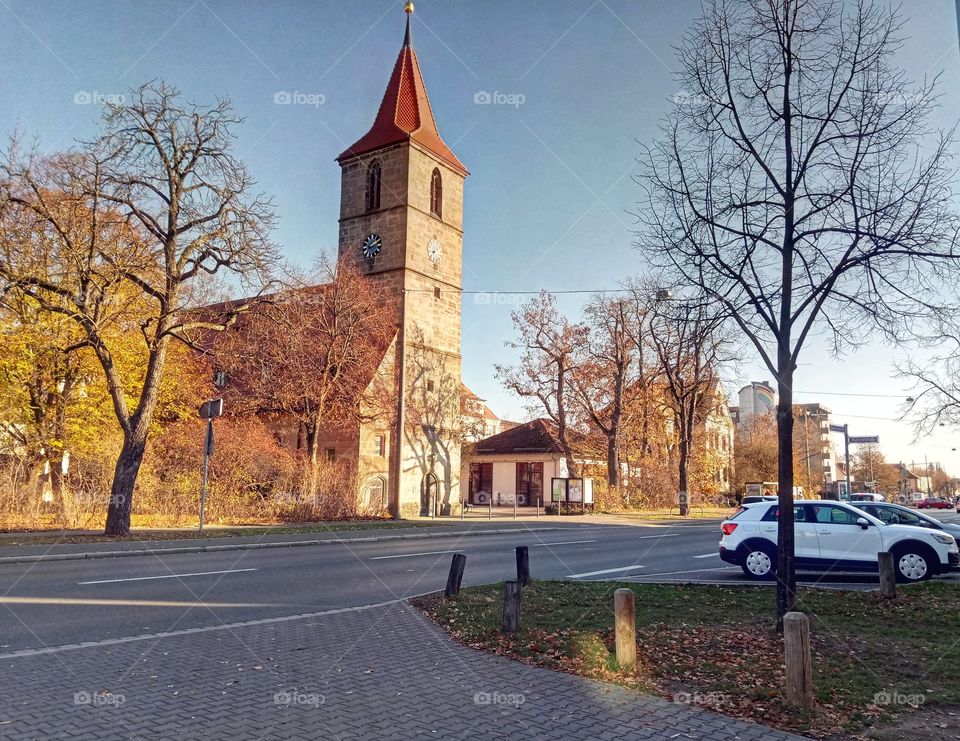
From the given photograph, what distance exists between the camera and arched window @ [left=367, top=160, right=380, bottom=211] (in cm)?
4334

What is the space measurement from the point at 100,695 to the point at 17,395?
22.3m

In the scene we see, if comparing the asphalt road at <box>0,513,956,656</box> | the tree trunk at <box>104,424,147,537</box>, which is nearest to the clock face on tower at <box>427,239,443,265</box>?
the asphalt road at <box>0,513,956,656</box>

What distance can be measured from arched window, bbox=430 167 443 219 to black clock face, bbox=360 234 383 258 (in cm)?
401

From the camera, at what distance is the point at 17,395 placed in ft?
78.3

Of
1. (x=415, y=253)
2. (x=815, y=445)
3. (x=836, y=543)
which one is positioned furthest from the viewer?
(x=815, y=445)

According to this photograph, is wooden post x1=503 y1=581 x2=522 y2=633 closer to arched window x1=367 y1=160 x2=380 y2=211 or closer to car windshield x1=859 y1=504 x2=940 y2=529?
car windshield x1=859 y1=504 x2=940 y2=529

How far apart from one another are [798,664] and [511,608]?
3.10 metres

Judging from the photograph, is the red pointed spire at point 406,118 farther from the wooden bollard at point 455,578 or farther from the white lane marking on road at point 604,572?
the wooden bollard at point 455,578

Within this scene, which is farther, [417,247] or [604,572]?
[417,247]

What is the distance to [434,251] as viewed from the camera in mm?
43344

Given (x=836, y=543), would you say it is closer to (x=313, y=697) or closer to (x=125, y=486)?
(x=313, y=697)

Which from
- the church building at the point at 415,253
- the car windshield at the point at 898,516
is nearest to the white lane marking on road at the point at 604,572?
the car windshield at the point at 898,516

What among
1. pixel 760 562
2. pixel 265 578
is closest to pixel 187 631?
pixel 265 578

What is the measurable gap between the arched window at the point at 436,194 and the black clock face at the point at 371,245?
401 centimetres
